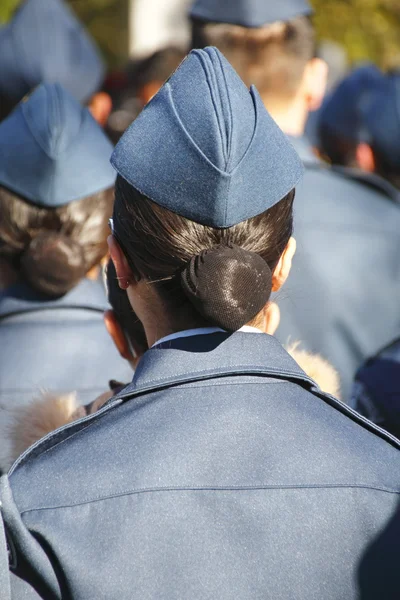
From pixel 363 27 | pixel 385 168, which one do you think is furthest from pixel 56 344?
pixel 363 27

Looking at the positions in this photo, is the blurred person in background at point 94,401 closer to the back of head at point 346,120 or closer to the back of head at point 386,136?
the back of head at point 386,136

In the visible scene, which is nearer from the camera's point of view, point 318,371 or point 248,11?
point 318,371

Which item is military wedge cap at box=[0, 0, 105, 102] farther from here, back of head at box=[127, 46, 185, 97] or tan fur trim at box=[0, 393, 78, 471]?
tan fur trim at box=[0, 393, 78, 471]

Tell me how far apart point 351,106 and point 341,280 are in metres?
2.44

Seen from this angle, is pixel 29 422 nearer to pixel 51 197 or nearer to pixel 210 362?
pixel 210 362

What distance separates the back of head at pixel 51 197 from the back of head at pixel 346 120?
240 centimetres

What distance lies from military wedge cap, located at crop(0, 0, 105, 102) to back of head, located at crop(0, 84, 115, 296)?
198cm

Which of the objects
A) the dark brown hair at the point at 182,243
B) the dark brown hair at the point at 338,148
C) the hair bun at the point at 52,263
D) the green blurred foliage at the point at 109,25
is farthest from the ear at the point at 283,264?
the green blurred foliage at the point at 109,25

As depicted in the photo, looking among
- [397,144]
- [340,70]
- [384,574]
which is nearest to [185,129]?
[384,574]

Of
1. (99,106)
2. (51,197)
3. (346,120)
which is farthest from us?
(99,106)

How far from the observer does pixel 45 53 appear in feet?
15.9

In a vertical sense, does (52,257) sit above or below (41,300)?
above

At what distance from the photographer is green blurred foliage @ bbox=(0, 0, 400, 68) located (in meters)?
10.9

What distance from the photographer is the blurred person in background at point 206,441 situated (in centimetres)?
145
